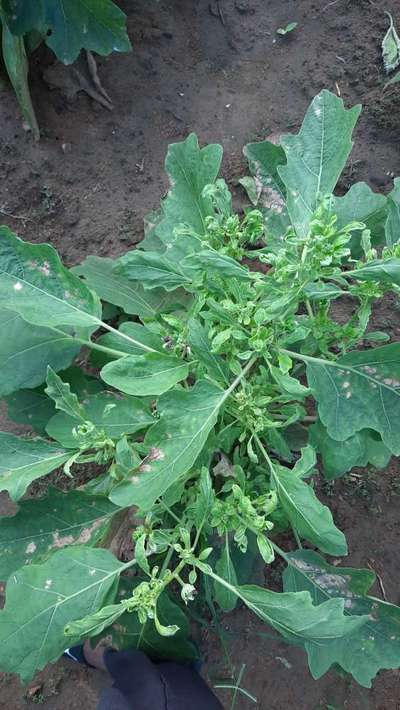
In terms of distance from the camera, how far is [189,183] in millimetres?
1894

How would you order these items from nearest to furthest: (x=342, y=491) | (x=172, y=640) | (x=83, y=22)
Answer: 1. (x=172, y=640)
2. (x=83, y=22)
3. (x=342, y=491)

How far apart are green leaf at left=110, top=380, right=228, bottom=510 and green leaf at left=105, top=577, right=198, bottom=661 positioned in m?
0.63

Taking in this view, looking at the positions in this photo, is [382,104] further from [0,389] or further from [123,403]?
[0,389]

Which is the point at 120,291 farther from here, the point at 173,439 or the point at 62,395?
the point at 173,439

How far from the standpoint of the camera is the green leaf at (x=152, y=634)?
6.05 feet

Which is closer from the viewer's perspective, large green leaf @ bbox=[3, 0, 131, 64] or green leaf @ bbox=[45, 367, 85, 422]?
green leaf @ bbox=[45, 367, 85, 422]

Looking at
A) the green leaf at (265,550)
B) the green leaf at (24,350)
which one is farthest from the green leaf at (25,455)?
the green leaf at (265,550)

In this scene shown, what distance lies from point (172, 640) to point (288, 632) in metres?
0.68

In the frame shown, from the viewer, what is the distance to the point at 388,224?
161cm


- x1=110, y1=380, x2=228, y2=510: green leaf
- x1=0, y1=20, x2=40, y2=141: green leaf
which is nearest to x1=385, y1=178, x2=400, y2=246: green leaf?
x1=110, y1=380, x2=228, y2=510: green leaf

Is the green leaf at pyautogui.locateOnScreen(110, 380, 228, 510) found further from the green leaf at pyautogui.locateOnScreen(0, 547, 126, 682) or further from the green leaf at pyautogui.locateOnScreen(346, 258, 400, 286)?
the green leaf at pyautogui.locateOnScreen(346, 258, 400, 286)

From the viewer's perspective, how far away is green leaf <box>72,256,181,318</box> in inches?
79.9

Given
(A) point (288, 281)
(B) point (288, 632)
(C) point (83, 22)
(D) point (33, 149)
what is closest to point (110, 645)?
(B) point (288, 632)

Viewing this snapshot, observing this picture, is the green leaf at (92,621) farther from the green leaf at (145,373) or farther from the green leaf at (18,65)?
the green leaf at (18,65)
